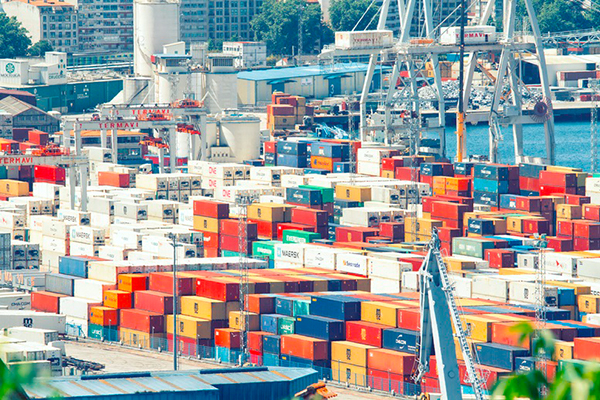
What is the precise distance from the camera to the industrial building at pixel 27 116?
4136 inches

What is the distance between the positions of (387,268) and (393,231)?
30.4ft

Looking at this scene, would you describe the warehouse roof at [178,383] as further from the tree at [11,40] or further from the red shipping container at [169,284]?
the tree at [11,40]

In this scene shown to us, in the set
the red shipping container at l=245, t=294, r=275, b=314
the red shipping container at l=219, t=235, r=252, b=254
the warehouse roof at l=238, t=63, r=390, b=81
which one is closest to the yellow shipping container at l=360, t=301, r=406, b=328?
the red shipping container at l=245, t=294, r=275, b=314

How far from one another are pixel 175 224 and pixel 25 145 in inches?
1018

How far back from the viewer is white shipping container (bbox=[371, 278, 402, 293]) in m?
46.9

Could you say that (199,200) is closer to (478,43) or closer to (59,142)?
(478,43)

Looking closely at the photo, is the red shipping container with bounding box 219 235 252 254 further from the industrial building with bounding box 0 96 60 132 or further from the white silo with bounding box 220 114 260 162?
the industrial building with bounding box 0 96 60 132

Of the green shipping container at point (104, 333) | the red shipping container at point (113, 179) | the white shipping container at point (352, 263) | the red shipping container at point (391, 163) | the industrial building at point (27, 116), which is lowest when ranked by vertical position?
the green shipping container at point (104, 333)

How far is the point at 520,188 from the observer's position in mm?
67250

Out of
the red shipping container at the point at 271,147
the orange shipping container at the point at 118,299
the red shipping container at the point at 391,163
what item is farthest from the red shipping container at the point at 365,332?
the red shipping container at the point at 271,147

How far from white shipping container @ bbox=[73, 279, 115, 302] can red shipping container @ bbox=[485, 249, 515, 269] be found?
44.8ft

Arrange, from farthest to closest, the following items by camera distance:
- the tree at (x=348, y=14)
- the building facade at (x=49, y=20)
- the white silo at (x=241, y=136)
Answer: the building facade at (x=49, y=20), the tree at (x=348, y=14), the white silo at (x=241, y=136)

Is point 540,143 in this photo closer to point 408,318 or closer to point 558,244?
point 558,244

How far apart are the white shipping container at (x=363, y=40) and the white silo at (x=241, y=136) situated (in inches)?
424
